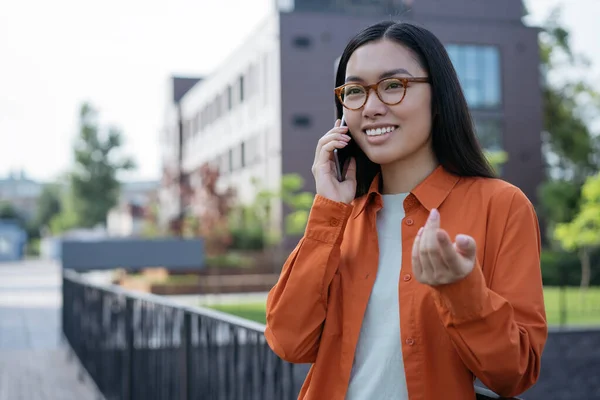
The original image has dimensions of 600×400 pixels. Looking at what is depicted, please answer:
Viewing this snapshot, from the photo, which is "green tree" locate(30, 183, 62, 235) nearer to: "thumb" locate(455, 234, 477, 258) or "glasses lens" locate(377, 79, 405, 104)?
"glasses lens" locate(377, 79, 405, 104)

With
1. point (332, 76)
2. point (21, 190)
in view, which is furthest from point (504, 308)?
point (21, 190)

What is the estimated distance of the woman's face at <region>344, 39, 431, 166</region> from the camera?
1773 mm

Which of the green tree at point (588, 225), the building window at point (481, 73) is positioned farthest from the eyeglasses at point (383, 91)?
the building window at point (481, 73)

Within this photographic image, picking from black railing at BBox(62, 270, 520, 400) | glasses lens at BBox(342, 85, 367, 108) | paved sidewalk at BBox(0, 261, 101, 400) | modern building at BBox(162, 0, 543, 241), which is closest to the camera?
glasses lens at BBox(342, 85, 367, 108)

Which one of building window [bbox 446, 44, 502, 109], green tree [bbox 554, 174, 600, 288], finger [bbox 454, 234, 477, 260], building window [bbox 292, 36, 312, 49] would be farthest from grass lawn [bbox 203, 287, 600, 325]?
building window [bbox 292, 36, 312, 49]

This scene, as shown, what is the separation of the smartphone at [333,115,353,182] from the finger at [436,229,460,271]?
599 millimetres

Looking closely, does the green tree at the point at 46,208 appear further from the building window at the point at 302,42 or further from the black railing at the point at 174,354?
the black railing at the point at 174,354

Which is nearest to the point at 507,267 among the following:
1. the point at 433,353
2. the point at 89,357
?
the point at 433,353

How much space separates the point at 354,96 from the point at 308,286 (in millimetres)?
455

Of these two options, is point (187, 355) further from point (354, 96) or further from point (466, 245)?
point (466, 245)

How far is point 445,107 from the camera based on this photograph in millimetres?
1777

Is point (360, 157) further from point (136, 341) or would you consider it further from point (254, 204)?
point (254, 204)

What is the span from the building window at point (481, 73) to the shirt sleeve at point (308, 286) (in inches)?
1239

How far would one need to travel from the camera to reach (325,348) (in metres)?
1.80
